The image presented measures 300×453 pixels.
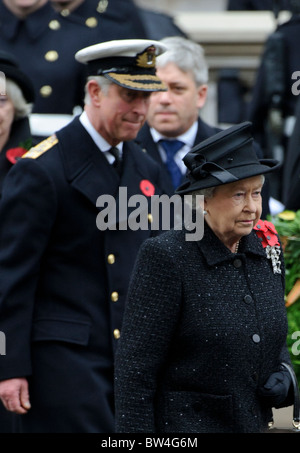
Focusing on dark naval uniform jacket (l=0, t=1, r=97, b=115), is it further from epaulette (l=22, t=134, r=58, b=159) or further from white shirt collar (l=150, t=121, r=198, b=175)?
epaulette (l=22, t=134, r=58, b=159)

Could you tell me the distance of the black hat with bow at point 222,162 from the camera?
4.39 metres

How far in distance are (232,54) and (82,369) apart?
585cm

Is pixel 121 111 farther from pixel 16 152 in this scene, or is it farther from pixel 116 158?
pixel 16 152

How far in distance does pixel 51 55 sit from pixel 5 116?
1.17 metres

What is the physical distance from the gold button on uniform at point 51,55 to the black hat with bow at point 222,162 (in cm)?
307

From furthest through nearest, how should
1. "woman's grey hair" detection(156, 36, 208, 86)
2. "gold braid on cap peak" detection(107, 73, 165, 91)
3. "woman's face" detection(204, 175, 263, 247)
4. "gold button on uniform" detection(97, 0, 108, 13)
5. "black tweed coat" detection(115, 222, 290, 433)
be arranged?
"gold button on uniform" detection(97, 0, 108, 13)
"woman's grey hair" detection(156, 36, 208, 86)
"gold braid on cap peak" detection(107, 73, 165, 91)
"woman's face" detection(204, 175, 263, 247)
"black tweed coat" detection(115, 222, 290, 433)

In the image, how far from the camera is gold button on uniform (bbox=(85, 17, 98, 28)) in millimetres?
7719

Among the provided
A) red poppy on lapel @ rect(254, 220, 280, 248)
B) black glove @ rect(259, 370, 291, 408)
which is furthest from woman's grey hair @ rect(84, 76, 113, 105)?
black glove @ rect(259, 370, 291, 408)

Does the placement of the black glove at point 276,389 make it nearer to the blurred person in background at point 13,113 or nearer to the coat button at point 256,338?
the coat button at point 256,338

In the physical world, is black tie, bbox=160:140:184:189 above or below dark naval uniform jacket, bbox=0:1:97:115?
below

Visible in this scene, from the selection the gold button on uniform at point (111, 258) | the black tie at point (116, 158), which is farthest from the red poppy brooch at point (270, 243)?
the black tie at point (116, 158)

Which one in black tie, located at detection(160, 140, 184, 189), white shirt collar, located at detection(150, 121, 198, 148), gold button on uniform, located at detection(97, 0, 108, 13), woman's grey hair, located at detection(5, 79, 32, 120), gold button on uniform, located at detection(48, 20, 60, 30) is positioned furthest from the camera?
gold button on uniform, located at detection(97, 0, 108, 13)

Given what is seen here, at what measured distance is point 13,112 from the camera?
21.2 feet

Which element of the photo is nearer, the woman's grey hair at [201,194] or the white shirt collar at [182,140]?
the woman's grey hair at [201,194]
